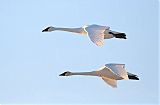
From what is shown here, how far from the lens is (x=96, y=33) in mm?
22906

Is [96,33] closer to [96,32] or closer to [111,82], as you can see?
[96,32]

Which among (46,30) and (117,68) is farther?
(46,30)

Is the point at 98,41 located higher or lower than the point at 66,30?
lower

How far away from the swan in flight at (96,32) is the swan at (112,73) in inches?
48.7

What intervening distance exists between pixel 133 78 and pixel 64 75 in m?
3.85

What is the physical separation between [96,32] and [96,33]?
0.19 meters

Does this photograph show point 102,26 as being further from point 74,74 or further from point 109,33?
point 74,74

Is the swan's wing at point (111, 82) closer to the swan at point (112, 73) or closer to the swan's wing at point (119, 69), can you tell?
the swan at point (112, 73)

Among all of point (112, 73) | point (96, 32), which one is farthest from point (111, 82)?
point (96, 32)

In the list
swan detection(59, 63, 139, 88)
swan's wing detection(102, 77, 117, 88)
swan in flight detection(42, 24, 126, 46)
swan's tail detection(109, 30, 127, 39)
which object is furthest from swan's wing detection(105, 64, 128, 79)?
swan's wing detection(102, 77, 117, 88)

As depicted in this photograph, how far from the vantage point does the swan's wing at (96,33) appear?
70.8 ft

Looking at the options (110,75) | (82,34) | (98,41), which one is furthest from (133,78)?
(98,41)

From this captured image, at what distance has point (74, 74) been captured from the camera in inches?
1110

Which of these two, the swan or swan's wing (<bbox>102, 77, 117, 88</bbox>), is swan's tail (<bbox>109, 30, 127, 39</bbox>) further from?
swan's wing (<bbox>102, 77, 117, 88</bbox>)
